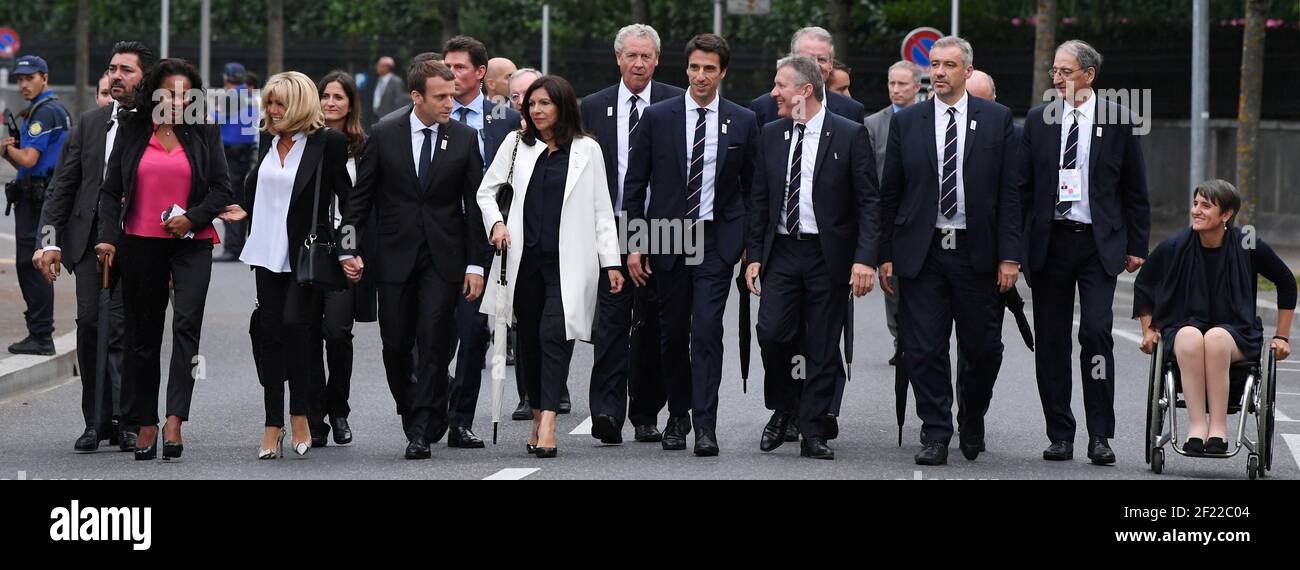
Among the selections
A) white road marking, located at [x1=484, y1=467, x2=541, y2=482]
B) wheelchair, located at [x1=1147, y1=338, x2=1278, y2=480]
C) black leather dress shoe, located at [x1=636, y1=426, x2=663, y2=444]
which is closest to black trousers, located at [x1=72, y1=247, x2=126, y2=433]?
white road marking, located at [x1=484, y1=467, x2=541, y2=482]

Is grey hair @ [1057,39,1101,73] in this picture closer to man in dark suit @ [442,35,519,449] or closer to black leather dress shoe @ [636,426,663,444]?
black leather dress shoe @ [636,426,663,444]

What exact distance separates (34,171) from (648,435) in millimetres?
4832

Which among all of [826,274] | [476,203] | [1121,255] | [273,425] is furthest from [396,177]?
[1121,255]

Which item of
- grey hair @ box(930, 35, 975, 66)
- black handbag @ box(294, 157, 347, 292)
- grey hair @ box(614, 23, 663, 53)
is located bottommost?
black handbag @ box(294, 157, 347, 292)

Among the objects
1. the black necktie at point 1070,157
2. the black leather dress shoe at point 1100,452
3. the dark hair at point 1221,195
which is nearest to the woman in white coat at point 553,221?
the black necktie at point 1070,157

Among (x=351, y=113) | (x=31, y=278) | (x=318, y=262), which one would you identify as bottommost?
(x=31, y=278)

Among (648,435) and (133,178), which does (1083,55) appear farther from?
(133,178)

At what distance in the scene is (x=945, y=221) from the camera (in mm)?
9852

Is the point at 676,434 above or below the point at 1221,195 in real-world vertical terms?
below

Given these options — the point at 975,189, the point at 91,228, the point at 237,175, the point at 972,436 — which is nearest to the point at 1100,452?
the point at 972,436

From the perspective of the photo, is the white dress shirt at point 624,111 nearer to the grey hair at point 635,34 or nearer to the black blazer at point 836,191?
the grey hair at point 635,34

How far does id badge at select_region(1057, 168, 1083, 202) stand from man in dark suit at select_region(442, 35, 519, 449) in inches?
102

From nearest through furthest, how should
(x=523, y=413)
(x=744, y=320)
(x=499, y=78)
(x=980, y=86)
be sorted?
(x=744, y=320), (x=980, y=86), (x=523, y=413), (x=499, y=78)

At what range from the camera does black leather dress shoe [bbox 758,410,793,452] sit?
34.0ft
